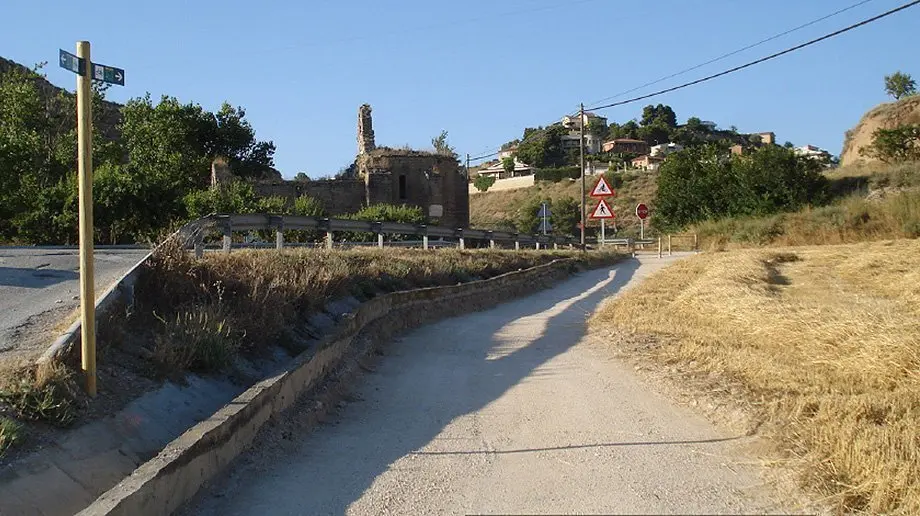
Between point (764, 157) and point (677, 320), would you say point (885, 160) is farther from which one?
point (677, 320)

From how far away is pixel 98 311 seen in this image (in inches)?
291

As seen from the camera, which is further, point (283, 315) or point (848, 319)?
point (848, 319)

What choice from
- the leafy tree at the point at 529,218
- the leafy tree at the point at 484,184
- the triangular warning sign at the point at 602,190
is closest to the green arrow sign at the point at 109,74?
the triangular warning sign at the point at 602,190

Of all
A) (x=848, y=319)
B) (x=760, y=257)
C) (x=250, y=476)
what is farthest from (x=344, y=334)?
(x=760, y=257)

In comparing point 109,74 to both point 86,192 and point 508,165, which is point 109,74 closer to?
point 86,192

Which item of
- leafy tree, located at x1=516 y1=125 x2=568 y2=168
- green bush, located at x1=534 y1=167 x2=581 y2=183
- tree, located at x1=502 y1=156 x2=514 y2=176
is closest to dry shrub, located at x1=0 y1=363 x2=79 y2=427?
green bush, located at x1=534 y1=167 x2=581 y2=183

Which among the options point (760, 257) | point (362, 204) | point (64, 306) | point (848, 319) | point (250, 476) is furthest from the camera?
point (362, 204)

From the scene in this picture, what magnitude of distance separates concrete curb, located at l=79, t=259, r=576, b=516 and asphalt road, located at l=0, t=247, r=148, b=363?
177cm

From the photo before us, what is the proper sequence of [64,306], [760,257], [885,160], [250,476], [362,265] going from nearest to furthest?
[250,476] → [64,306] → [362,265] → [760,257] → [885,160]

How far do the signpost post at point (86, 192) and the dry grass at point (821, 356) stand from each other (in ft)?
17.1

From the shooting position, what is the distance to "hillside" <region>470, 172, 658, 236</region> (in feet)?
312

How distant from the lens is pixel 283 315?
9.77 metres

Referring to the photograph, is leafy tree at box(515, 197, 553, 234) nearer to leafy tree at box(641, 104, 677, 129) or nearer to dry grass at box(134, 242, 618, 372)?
dry grass at box(134, 242, 618, 372)

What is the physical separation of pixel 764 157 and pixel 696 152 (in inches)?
371
